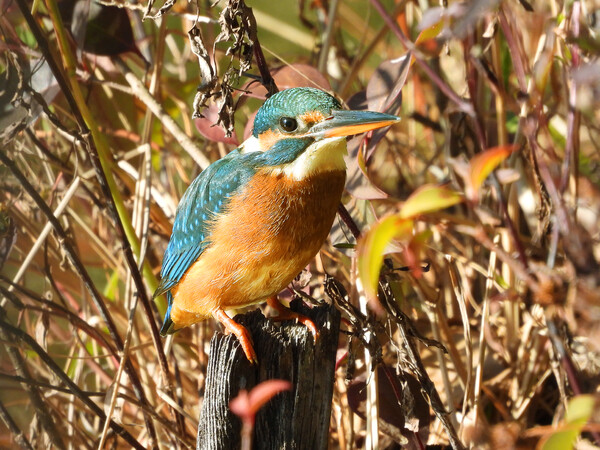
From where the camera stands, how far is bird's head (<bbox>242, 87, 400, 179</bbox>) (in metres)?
1.68

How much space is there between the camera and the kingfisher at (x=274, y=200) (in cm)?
173

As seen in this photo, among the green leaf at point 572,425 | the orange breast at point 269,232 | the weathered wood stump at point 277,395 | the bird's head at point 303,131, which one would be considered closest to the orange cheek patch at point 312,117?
the bird's head at point 303,131

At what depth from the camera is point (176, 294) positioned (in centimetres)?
213

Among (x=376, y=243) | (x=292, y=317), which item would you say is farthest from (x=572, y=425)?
(x=292, y=317)

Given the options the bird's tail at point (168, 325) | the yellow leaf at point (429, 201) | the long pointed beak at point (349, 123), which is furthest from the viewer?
the bird's tail at point (168, 325)

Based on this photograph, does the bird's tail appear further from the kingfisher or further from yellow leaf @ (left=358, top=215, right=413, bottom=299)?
yellow leaf @ (left=358, top=215, right=413, bottom=299)

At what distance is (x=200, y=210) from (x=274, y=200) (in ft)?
0.96

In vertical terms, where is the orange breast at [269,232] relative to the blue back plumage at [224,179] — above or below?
below

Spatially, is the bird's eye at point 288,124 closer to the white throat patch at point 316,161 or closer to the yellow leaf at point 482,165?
the white throat patch at point 316,161

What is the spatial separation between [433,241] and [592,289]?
2026 millimetres

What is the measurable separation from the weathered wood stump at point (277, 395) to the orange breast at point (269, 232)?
0.53 feet

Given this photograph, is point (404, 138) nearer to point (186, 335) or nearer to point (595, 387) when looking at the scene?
point (186, 335)

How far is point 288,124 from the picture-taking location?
1.75 m

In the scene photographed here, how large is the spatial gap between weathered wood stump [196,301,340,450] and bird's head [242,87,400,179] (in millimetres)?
410
